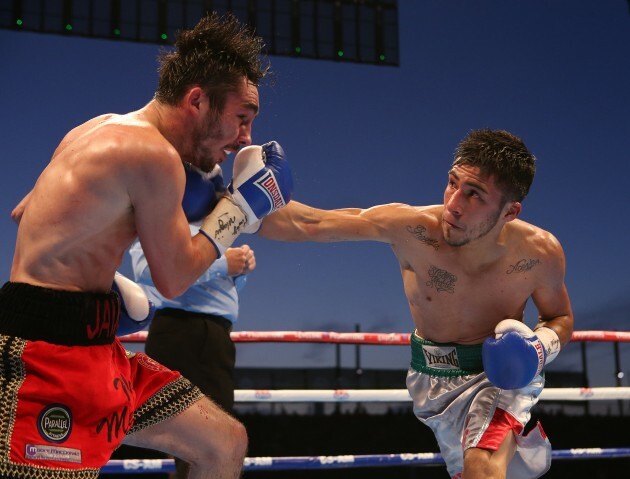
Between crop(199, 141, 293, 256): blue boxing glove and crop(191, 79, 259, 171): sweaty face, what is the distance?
64 mm

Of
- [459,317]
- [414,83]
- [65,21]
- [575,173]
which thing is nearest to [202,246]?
[459,317]

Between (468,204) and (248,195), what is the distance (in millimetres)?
848

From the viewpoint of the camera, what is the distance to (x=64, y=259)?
1.59m

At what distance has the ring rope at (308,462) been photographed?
9.12 feet

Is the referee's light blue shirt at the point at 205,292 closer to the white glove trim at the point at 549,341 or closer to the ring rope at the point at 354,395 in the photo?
the ring rope at the point at 354,395

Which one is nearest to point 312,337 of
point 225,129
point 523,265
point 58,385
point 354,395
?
point 354,395

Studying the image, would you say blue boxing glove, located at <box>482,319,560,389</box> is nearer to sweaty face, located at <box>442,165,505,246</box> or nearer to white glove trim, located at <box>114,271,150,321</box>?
sweaty face, located at <box>442,165,505,246</box>

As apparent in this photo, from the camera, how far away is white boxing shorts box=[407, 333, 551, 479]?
7.58ft

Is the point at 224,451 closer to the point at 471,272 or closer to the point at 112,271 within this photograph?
the point at 112,271

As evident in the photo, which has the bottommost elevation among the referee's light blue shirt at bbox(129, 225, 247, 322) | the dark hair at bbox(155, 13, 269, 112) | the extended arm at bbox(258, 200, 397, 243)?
the referee's light blue shirt at bbox(129, 225, 247, 322)

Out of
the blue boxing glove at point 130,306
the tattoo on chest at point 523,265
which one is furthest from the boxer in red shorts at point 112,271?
the tattoo on chest at point 523,265

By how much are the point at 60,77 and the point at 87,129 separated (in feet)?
24.9

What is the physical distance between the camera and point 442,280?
249 centimetres

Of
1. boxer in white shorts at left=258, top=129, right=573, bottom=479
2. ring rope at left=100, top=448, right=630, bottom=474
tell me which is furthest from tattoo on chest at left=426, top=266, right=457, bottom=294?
ring rope at left=100, top=448, right=630, bottom=474
